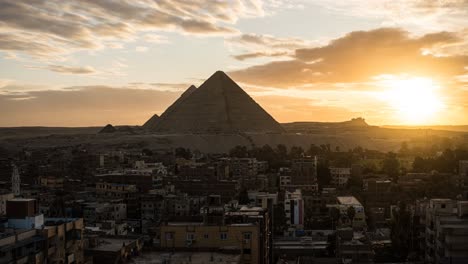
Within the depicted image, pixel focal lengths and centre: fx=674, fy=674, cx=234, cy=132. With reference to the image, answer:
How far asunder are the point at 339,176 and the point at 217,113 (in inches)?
3873

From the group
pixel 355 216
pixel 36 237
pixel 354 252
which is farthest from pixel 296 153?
pixel 36 237

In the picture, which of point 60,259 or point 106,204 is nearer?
point 60,259

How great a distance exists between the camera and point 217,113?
501ft

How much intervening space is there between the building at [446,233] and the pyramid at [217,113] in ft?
375

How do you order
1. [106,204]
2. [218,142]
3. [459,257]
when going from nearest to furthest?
[459,257]
[106,204]
[218,142]

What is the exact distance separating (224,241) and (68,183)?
1301 inches

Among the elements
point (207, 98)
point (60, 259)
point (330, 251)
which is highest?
point (207, 98)

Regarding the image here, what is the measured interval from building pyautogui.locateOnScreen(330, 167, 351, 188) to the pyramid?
271ft

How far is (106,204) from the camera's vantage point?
3550 cm

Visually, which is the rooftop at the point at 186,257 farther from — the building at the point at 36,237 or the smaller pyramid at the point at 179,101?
the smaller pyramid at the point at 179,101

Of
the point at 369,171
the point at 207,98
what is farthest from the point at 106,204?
the point at 207,98

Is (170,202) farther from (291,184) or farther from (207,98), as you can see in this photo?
(207,98)

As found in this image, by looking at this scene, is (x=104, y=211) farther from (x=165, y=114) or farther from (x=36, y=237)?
(x=165, y=114)

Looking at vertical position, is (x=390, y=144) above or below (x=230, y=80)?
below
